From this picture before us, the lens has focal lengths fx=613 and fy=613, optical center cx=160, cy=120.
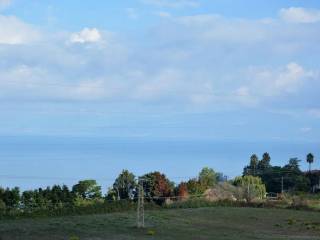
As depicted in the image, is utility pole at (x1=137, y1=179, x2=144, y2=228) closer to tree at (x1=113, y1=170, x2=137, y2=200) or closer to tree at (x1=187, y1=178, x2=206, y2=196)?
tree at (x1=113, y1=170, x2=137, y2=200)

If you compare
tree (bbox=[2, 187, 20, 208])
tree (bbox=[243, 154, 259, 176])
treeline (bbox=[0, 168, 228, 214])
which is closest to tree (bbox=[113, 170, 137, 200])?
treeline (bbox=[0, 168, 228, 214])

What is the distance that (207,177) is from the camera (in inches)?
1975

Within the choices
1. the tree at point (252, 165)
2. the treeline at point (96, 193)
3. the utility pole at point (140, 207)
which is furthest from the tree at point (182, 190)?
the tree at point (252, 165)

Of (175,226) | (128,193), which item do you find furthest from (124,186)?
(175,226)

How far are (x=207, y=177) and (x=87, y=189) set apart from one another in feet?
47.2

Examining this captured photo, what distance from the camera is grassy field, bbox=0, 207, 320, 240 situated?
19.9 m

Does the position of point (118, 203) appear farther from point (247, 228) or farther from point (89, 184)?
point (247, 228)

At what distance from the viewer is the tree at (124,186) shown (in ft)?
134

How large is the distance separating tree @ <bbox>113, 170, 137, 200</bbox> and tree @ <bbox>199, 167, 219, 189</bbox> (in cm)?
702

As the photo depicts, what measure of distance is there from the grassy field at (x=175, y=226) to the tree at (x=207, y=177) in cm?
1450

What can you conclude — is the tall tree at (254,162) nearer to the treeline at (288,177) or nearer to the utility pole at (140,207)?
the treeline at (288,177)

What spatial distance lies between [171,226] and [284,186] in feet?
134

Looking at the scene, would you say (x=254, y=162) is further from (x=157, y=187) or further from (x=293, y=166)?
(x=157, y=187)

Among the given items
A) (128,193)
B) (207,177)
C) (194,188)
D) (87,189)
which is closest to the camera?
(87,189)
